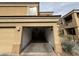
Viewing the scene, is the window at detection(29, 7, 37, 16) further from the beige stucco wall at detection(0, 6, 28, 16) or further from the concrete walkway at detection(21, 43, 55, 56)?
the concrete walkway at detection(21, 43, 55, 56)

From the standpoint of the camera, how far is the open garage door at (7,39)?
22.9 ft

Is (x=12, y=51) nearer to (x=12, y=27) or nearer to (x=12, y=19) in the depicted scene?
(x=12, y=27)

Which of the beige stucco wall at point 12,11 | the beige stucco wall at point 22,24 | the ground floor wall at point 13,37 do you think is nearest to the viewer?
the ground floor wall at point 13,37

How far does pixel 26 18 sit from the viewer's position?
736 cm

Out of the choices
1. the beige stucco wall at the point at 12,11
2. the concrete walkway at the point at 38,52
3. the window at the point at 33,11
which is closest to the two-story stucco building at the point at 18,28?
the concrete walkway at the point at 38,52

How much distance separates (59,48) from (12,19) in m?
4.31

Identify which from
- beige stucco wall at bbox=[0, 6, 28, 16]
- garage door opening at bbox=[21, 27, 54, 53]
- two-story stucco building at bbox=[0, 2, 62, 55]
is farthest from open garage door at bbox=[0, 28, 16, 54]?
beige stucco wall at bbox=[0, 6, 28, 16]

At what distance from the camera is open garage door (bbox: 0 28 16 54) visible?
22.9 feet

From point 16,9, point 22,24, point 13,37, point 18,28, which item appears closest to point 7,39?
point 13,37

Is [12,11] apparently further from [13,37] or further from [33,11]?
[13,37]

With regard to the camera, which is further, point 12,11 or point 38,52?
point 12,11

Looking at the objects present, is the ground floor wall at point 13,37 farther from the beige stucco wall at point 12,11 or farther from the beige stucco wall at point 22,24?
the beige stucco wall at point 12,11

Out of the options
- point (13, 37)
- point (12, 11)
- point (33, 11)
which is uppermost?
point (33, 11)

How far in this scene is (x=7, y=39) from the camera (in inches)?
284
